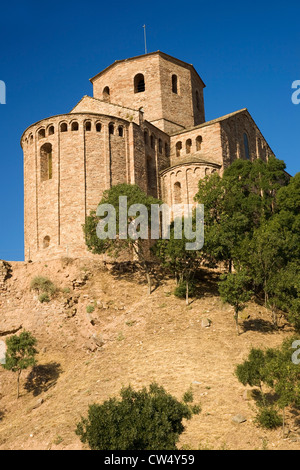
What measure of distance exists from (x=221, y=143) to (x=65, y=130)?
37.8 ft

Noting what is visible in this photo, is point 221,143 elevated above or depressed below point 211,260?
above

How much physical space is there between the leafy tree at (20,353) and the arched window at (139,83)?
24741mm

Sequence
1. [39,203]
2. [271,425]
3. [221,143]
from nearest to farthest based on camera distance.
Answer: [271,425]
[39,203]
[221,143]

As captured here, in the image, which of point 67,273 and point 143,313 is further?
point 67,273

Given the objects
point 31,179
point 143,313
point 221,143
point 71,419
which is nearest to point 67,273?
point 143,313

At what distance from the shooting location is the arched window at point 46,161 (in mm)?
36469

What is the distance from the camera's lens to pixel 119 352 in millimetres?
25797

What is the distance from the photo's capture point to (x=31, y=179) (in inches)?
1447

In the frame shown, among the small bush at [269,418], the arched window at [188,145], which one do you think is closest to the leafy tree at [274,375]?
the small bush at [269,418]

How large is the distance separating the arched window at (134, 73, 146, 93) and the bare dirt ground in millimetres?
17851

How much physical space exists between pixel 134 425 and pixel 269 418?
539 centimetres

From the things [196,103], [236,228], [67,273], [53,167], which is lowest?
[67,273]

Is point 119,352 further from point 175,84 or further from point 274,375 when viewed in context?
point 175,84

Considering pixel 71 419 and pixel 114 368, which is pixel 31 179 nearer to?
pixel 114 368
